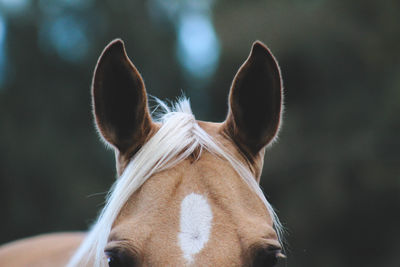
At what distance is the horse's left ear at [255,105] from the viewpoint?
7.27 ft

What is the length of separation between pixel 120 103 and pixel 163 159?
39 cm

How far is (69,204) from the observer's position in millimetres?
15000

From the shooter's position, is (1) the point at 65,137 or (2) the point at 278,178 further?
(1) the point at 65,137

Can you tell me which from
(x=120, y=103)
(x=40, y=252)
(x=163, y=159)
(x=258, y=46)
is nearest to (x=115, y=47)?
(x=120, y=103)

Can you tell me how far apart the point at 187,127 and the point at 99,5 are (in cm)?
1677

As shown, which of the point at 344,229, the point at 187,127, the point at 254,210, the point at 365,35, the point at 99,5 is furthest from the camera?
the point at 99,5

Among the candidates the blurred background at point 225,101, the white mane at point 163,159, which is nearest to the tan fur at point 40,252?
the white mane at point 163,159

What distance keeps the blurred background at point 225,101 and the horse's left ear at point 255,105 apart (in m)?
9.21

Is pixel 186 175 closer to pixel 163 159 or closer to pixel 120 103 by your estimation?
pixel 163 159

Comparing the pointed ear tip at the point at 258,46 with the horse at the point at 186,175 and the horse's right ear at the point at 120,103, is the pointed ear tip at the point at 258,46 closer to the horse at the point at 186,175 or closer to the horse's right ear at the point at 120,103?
the horse at the point at 186,175

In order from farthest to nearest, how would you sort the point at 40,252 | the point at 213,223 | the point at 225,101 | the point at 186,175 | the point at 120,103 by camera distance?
1. the point at 225,101
2. the point at 40,252
3. the point at 120,103
4. the point at 186,175
5. the point at 213,223

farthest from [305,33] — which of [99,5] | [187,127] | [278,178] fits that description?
[187,127]

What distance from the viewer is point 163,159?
6.65ft

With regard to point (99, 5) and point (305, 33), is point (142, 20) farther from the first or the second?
point (305, 33)
